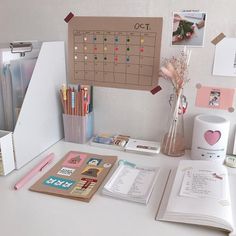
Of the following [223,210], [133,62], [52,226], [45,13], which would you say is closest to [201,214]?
[223,210]

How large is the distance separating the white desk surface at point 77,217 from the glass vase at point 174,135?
0.82 feet

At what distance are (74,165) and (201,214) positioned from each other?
1.52 feet

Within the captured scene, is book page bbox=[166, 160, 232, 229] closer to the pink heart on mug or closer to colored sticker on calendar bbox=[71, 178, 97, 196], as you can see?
the pink heart on mug

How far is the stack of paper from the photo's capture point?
0.82m

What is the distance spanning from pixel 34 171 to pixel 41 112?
0.78 feet

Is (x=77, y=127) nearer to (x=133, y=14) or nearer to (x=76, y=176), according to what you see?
(x=76, y=176)

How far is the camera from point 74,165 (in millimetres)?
1001

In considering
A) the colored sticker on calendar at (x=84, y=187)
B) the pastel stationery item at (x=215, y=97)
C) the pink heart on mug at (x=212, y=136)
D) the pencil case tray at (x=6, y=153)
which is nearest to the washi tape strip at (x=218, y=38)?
the pastel stationery item at (x=215, y=97)

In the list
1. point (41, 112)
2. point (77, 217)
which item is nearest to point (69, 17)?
point (41, 112)

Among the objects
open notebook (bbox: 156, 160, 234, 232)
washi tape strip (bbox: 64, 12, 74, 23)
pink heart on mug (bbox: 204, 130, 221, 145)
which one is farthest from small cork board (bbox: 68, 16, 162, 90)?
open notebook (bbox: 156, 160, 234, 232)

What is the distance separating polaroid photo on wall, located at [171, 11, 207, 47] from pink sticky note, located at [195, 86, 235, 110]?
169 millimetres

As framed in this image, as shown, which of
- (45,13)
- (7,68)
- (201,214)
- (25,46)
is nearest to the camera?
(201,214)

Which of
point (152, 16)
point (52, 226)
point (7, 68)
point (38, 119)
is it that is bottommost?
point (52, 226)

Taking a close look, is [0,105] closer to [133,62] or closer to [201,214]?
[133,62]
